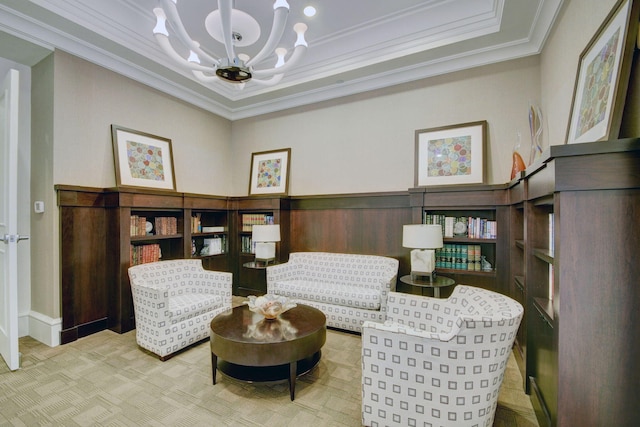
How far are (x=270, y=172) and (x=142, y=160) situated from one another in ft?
6.06

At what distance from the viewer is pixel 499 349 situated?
1.56 metres

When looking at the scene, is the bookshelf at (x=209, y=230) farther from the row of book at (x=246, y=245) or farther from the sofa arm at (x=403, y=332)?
the sofa arm at (x=403, y=332)

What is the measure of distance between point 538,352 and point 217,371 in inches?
95.8

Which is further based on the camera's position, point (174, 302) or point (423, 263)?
point (423, 263)

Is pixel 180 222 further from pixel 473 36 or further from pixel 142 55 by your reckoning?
pixel 473 36

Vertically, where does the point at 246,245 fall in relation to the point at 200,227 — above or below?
below

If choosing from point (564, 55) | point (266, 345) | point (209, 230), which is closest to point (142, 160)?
point (209, 230)

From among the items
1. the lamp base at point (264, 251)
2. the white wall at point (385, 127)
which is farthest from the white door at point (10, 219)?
the white wall at point (385, 127)

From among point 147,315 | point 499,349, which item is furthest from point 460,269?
point 147,315

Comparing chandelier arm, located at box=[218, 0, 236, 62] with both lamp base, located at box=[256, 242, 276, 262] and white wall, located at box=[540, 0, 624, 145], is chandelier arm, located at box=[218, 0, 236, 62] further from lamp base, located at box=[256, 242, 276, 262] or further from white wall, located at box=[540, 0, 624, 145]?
lamp base, located at box=[256, 242, 276, 262]

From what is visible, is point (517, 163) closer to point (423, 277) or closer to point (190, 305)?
point (423, 277)

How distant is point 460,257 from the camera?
3453mm

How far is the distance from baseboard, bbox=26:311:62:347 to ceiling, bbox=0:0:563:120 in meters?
2.80

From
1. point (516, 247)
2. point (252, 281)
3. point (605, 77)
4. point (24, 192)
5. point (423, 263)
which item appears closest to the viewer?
point (605, 77)
